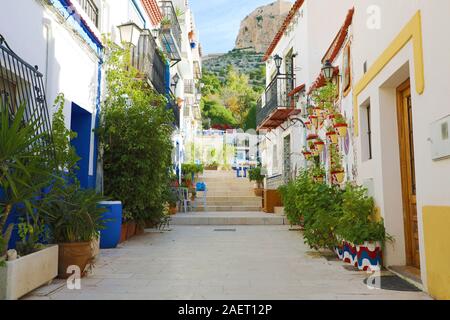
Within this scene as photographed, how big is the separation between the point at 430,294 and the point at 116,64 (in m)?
7.33

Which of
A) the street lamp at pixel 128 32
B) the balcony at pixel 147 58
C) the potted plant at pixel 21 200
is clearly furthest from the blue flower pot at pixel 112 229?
the street lamp at pixel 128 32

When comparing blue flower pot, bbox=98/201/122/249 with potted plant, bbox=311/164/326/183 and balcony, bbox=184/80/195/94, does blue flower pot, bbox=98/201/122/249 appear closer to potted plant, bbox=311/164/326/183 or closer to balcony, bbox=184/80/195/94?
potted plant, bbox=311/164/326/183

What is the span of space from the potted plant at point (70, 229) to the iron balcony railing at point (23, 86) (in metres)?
0.67

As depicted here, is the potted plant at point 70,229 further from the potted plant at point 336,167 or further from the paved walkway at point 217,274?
the potted plant at point 336,167

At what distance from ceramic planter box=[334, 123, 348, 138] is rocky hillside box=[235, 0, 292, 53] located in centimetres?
8522

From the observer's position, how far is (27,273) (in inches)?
161

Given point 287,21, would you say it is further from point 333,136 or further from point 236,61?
point 236,61

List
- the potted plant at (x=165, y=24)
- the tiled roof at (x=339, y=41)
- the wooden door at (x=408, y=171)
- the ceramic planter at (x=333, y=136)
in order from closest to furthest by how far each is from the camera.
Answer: the wooden door at (x=408, y=171) → the tiled roof at (x=339, y=41) → the ceramic planter at (x=333, y=136) → the potted plant at (x=165, y=24)

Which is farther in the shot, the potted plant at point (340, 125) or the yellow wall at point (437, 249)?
the potted plant at point (340, 125)

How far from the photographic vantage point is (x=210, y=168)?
2811cm

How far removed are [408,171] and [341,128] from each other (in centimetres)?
224

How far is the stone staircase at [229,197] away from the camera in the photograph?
1575 cm

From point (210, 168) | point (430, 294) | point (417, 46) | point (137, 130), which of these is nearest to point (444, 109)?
point (417, 46)
